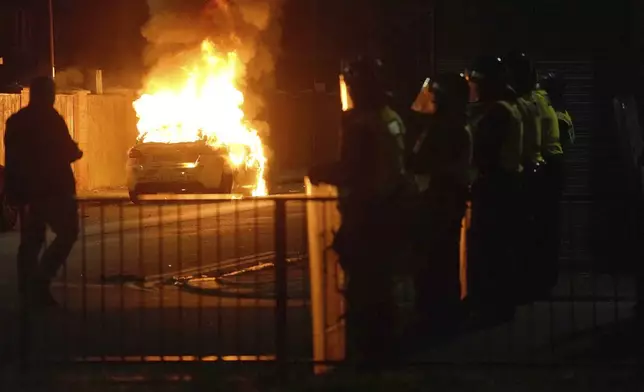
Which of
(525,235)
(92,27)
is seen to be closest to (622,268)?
(525,235)

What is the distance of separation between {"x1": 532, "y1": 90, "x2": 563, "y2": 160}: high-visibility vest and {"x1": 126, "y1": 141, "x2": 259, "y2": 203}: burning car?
12.9 metres

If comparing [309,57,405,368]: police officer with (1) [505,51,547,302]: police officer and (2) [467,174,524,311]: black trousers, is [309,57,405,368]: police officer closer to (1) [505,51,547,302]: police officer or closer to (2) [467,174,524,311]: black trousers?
(2) [467,174,524,311]: black trousers

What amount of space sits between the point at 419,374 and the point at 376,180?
48.2 inches

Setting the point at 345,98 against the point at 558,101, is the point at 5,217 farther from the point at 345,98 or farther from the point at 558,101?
the point at 345,98

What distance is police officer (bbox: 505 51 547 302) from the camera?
9609 mm

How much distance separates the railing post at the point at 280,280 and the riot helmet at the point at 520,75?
10.5 feet

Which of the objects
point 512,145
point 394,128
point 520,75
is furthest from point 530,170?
point 394,128

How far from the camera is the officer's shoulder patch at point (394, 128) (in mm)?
7289

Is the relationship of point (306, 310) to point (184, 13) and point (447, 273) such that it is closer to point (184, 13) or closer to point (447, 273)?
point (447, 273)

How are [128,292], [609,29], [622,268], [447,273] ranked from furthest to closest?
[609,29], [128,292], [622,268], [447,273]

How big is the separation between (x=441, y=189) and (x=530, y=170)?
1994 millimetres

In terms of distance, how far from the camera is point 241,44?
3338 centimetres

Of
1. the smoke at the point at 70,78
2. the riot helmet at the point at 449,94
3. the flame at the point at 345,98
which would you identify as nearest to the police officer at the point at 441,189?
the riot helmet at the point at 449,94

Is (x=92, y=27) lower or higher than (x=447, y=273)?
higher
